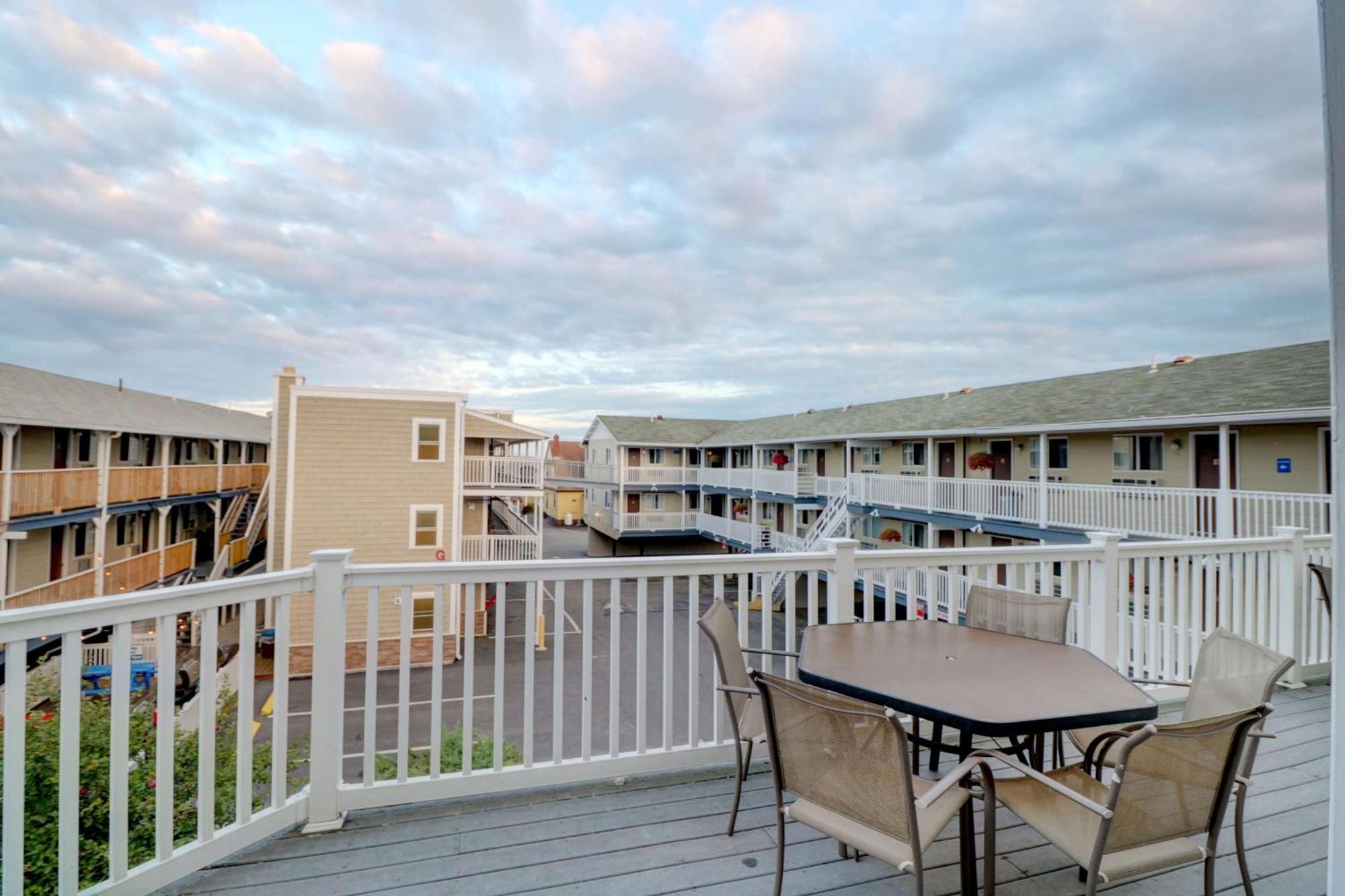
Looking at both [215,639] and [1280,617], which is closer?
[215,639]

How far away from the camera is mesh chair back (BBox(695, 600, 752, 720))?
8.10 feet

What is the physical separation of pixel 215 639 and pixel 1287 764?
4.89 meters

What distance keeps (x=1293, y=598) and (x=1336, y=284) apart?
498cm

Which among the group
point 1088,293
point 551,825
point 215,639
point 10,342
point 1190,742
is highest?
point 1088,293

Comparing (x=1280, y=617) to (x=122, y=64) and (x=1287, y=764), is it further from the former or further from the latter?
(x=122, y=64)

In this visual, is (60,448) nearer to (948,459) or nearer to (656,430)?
(656,430)

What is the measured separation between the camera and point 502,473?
50.2ft

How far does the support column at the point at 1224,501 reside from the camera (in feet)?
31.0

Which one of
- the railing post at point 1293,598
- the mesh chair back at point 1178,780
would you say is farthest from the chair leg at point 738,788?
the railing post at point 1293,598

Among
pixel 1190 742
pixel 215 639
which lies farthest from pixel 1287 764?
pixel 215 639

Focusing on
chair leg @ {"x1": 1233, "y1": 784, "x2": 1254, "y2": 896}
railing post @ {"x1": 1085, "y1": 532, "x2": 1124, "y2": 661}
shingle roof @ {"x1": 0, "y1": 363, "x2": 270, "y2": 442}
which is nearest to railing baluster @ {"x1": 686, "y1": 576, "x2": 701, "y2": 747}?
chair leg @ {"x1": 1233, "y1": 784, "x2": 1254, "y2": 896}

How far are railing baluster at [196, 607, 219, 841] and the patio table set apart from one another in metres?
2.12

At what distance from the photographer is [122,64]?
5.69 meters

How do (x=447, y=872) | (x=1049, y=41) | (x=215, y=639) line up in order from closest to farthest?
(x=215, y=639)
(x=447, y=872)
(x=1049, y=41)
